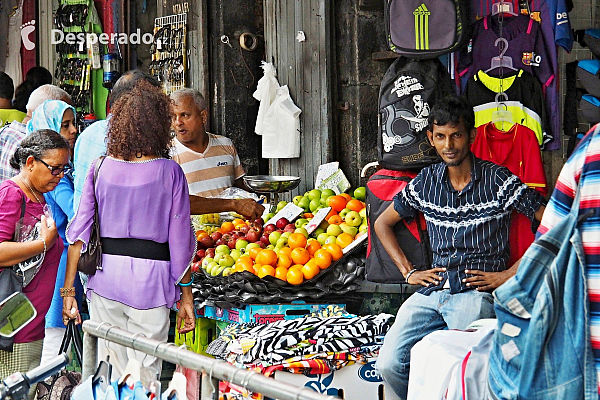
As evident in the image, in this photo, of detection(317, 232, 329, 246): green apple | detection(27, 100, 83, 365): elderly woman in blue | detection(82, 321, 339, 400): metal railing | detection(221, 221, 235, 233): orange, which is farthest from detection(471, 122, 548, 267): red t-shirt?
detection(82, 321, 339, 400): metal railing

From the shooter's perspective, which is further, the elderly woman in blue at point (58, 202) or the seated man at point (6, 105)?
the seated man at point (6, 105)

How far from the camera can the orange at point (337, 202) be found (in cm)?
543

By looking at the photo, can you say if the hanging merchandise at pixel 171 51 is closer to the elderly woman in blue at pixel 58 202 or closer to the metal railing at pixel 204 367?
the elderly woman in blue at pixel 58 202

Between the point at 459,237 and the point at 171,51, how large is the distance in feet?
15.1

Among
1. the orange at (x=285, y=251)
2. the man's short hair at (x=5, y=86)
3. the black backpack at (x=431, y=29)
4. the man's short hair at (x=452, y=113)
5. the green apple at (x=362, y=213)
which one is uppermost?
the black backpack at (x=431, y=29)

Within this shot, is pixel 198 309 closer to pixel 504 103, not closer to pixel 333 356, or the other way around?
pixel 333 356

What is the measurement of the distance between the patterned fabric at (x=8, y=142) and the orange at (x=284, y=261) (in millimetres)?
1798

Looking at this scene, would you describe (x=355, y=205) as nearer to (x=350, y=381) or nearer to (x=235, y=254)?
(x=235, y=254)

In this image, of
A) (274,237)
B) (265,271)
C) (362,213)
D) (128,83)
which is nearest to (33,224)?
(128,83)

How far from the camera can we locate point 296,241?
16.6 feet

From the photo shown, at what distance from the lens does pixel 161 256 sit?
3850 millimetres

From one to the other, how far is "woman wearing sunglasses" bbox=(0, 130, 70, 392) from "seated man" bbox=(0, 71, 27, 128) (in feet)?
10.8

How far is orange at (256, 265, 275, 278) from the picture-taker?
4.77 metres

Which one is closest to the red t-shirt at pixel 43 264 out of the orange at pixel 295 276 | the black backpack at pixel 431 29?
the orange at pixel 295 276
